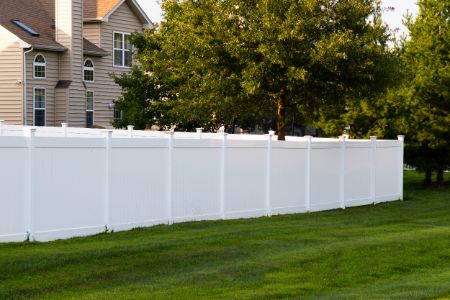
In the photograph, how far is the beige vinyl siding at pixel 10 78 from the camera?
3350 centimetres

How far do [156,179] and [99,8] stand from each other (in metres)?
22.8

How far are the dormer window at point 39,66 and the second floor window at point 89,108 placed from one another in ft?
9.44

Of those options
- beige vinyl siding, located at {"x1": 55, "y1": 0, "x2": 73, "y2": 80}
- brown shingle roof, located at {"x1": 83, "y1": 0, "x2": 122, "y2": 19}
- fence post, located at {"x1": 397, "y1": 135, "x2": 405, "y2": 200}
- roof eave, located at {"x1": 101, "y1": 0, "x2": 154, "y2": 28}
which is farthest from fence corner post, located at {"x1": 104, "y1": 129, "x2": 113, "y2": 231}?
roof eave, located at {"x1": 101, "y1": 0, "x2": 154, "y2": 28}

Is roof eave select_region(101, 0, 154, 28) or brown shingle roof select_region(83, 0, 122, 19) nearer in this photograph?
brown shingle roof select_region(83, 0, 122, 19)

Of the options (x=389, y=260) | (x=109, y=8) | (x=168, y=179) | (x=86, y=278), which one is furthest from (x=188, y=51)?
(x=109, y=8)

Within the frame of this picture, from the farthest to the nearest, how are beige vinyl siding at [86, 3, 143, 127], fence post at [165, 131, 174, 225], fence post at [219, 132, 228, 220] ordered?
Answer: beige vinyl siding at [86, 3, 143, 127], fence post at [219, 132, 228, 220], fence post at [165, 131, 174, 225]

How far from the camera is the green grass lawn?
10.4 metres

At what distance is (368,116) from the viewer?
97.7 feet

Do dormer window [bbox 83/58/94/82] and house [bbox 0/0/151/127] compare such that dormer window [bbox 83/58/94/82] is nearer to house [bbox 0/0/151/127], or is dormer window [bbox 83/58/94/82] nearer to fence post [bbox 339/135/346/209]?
house [bbox 0/0/151/127]

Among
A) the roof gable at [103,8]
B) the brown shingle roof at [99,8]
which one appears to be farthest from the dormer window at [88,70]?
the brown shingle roof at [99,8]

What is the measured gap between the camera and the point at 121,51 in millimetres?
38844

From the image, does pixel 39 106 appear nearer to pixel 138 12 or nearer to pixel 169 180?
pixel 138 12

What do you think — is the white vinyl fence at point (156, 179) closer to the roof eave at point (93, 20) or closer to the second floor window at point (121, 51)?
the roof eave at point (93, 20)

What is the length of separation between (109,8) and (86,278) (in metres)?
27.8
